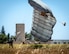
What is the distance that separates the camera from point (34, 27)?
48.0m

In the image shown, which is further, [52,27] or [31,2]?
[52,27]

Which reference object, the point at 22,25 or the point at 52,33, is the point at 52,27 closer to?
the point at 52,33

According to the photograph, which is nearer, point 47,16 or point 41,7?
point 41,7

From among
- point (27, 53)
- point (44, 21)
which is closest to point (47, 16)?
point (44, 21)

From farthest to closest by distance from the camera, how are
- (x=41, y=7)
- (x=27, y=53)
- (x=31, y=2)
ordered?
(x=31, y=2) < (x=41, y=7) < (x=27, y=53)

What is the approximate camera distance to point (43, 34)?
4891cm

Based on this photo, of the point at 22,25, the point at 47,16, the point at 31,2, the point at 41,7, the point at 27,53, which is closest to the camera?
the point at 27,53

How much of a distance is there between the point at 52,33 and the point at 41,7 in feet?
28.5

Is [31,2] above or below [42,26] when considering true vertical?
above

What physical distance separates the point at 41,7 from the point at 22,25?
66.3m

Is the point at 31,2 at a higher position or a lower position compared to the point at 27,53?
higher

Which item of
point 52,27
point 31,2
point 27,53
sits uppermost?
point 31,2

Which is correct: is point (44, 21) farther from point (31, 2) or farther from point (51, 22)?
point (31, 2)

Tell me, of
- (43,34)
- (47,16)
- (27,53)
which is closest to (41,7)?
(47,16)
